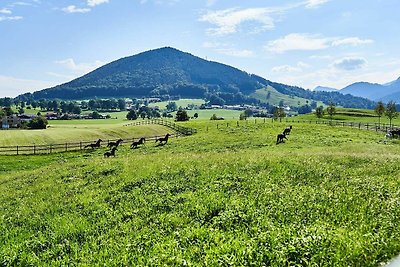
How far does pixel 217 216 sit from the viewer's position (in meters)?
14.5

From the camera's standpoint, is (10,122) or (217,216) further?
(10,122)

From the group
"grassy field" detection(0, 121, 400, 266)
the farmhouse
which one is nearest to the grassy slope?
"grassy field" detection(0, 121, 400, 266)

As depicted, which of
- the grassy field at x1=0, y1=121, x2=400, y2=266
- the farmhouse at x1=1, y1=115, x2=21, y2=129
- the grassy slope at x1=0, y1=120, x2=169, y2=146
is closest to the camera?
the grassy field at x1=0, y1=121, x2=400, y2=266

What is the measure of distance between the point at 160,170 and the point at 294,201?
40.4ft

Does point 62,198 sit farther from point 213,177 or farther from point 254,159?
point 254,159

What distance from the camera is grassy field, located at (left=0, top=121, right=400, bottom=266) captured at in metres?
10.4

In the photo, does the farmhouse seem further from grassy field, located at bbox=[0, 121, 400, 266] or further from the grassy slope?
grassy field, located at bbox=[0, 121, 400, 266]

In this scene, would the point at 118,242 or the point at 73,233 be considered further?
the point at 73,233

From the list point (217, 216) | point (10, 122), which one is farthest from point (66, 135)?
point (10, 122)

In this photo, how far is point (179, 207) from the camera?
1627cm

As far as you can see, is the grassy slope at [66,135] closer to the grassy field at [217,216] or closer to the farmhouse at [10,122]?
the grassy field at [217,216]

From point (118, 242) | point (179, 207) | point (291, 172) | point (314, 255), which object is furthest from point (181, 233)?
point (291, 172)

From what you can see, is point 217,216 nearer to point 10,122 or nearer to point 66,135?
point 66,135

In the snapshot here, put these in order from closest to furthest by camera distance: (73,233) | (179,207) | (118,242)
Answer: (118,242) < (73,233) < (179,207)
